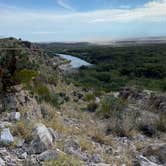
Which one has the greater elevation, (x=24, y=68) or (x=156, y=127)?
(x=24, y=68)

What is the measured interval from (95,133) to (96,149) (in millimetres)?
1291

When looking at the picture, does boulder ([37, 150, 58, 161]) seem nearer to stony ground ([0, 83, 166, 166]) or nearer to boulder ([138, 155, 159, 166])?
stony ground ([0, 83, 166, 166])

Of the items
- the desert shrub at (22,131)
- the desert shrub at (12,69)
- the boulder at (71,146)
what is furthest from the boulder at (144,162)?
the desert shrub at (12,69)

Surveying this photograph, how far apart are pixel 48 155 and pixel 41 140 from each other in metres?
0.56

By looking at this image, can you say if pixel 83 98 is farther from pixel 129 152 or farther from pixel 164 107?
pixel 129 152

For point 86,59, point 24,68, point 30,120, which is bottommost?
point 86,59

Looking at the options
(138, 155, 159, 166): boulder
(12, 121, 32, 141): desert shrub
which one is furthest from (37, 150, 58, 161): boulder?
(138, 155, 159, 166): boulder

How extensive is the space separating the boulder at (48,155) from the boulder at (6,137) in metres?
0.62

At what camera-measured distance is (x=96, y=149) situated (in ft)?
26.7

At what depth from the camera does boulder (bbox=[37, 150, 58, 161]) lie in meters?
6.42

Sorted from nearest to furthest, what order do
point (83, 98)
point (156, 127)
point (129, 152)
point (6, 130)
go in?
point (6, 130), point (129, 152), point (156, 127), point (83, 98)

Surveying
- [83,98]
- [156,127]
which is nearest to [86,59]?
[83,98]

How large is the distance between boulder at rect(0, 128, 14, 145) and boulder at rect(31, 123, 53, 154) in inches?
14.1

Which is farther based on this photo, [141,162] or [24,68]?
[24,68]
